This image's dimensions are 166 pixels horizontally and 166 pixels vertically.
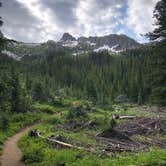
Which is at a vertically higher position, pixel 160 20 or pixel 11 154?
pixel 160 20

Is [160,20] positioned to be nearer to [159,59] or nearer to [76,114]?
[159,59]

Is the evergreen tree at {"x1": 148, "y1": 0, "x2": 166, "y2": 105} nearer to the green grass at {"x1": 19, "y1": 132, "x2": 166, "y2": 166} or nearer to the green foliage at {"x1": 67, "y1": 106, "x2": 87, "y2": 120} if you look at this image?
the green grass at {"x1": 19, "y1": 132, "x2": 166, "y2": 166}

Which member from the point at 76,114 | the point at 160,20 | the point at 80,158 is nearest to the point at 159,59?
the point at 160,20

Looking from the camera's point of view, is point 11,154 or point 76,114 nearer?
point 11,154

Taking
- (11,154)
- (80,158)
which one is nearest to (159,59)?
(80,158)

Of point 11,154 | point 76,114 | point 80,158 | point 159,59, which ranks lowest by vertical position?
point 11,154

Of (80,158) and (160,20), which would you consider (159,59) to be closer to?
(160,20)

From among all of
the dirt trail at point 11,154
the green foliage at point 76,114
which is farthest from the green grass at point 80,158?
the green foliage at point 76,114

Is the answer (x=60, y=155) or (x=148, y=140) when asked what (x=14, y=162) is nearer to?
(x=60, y=155)

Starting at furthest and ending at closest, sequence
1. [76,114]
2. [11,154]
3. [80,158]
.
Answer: [76,114] → [11,154] → [80,158]

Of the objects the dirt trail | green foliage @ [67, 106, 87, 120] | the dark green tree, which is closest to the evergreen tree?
the dark green tree

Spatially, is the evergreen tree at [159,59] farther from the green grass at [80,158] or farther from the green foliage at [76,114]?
the green foliage at [76,114]

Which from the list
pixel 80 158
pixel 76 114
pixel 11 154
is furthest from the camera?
pixel 76 114

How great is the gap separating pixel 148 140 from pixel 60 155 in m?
10.8
